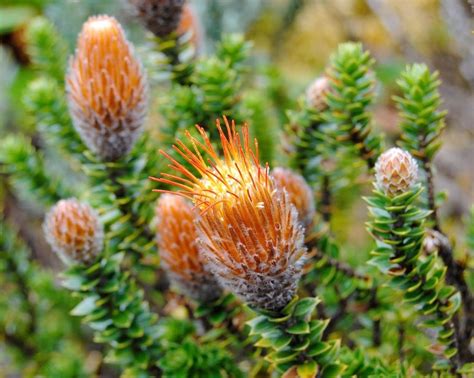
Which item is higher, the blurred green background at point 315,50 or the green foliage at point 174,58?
the green foliage at point 174,58

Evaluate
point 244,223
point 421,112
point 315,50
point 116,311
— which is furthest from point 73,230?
point 315,50

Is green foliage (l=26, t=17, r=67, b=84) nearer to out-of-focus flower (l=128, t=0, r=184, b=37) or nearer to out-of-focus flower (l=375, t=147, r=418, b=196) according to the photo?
out-of-focus flower (l=128, t=0, r=184, b=37)

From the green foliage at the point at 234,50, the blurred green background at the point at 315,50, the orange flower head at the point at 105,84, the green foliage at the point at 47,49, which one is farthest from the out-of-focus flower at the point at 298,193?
the green foliage at the point at 47,49

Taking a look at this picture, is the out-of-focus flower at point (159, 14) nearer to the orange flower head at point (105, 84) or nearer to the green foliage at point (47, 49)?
the orange flower head at point (105, 84)

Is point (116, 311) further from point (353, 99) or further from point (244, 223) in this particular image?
point (353, 99)

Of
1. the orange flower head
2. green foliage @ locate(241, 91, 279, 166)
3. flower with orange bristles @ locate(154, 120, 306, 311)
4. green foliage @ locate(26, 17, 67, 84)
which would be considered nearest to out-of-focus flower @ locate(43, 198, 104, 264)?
the orange flower head
